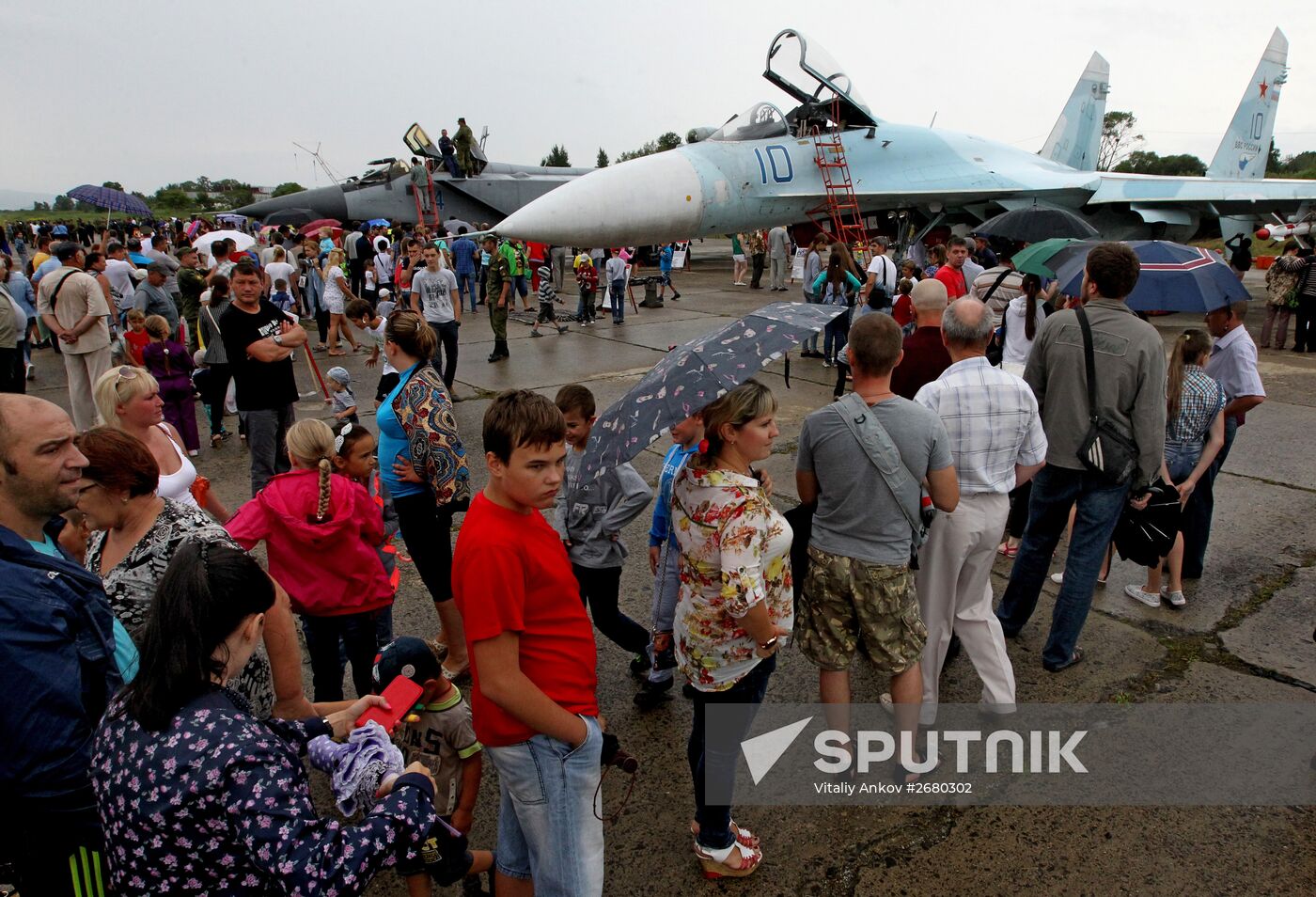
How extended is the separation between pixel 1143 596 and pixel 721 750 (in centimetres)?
318

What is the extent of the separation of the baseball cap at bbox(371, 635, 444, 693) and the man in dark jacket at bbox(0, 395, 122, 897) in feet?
2.27

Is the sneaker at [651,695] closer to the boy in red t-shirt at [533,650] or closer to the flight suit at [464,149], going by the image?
the boy in red t-shirt at [533,650]

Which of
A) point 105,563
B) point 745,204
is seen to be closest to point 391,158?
point 745,204

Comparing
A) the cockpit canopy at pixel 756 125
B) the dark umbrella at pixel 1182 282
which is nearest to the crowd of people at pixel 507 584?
the dark umbrella at pixel 1182 282

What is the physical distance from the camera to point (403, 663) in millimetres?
2340

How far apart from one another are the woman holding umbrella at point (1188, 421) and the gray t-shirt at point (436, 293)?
23.0 feet

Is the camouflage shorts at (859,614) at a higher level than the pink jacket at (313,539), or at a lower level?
lower

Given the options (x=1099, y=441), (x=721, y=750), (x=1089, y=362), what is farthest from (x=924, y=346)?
(x=721, y=750)

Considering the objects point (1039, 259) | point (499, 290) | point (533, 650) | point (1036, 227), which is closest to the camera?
point (533, 650)

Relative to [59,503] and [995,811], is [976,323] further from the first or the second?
[59,503]

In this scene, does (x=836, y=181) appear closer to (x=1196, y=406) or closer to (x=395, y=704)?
(x=1196, y=406)

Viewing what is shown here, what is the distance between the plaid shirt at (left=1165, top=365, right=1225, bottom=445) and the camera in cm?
399

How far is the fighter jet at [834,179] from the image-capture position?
35.9 feet

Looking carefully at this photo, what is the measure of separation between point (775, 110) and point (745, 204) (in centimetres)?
194
